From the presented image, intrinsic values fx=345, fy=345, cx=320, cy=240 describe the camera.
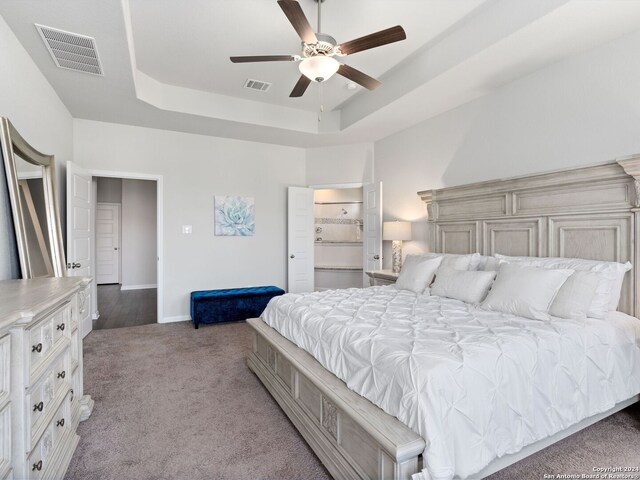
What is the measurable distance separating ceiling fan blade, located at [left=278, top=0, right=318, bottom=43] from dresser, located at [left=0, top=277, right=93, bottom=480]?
1.94 meters

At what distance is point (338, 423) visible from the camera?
5.72 feet

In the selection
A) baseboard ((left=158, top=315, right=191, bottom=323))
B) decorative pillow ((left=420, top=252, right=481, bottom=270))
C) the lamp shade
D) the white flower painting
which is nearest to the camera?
decorative pillow ((left=420, top=252, right=481, bottom=270))

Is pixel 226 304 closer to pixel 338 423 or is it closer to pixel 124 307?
pixel 124 307

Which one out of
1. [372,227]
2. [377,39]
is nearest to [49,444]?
[377,39]

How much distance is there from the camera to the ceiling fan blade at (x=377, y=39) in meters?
2.21

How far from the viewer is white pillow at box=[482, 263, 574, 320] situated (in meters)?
2.29

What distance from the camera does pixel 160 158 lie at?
491 centimetres

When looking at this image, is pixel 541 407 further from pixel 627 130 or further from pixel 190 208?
pixel 190 208

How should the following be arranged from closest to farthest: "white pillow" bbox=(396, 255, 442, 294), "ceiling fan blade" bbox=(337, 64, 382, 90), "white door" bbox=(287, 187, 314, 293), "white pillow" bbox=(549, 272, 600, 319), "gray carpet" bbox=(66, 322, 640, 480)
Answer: "gray carpet" bbox=(66, 322, 640, 480), "white pillow" bbox=(549, 272, 600, 319), "ceiling fan blade" bbox=(337, 64, 382, 90), "white pillow" bbox=(396, 255, 442, 294), "white door" bbox=(287, 187, 314, 293)

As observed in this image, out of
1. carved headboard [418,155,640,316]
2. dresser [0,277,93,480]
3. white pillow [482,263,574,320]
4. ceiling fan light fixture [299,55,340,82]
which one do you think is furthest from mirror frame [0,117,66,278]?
carved headboard [418,155,640,316]

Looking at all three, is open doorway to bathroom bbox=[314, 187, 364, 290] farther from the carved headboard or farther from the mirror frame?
the mirror frame

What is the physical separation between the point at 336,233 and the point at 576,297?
16.2ft

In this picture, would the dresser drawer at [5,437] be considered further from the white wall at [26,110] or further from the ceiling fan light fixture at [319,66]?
the ceiling fan light fixture at [319,66]

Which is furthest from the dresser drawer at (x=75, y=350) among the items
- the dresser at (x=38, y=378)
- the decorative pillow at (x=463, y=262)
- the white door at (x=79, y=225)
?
the decorative pillow at (x=463, y=262)
